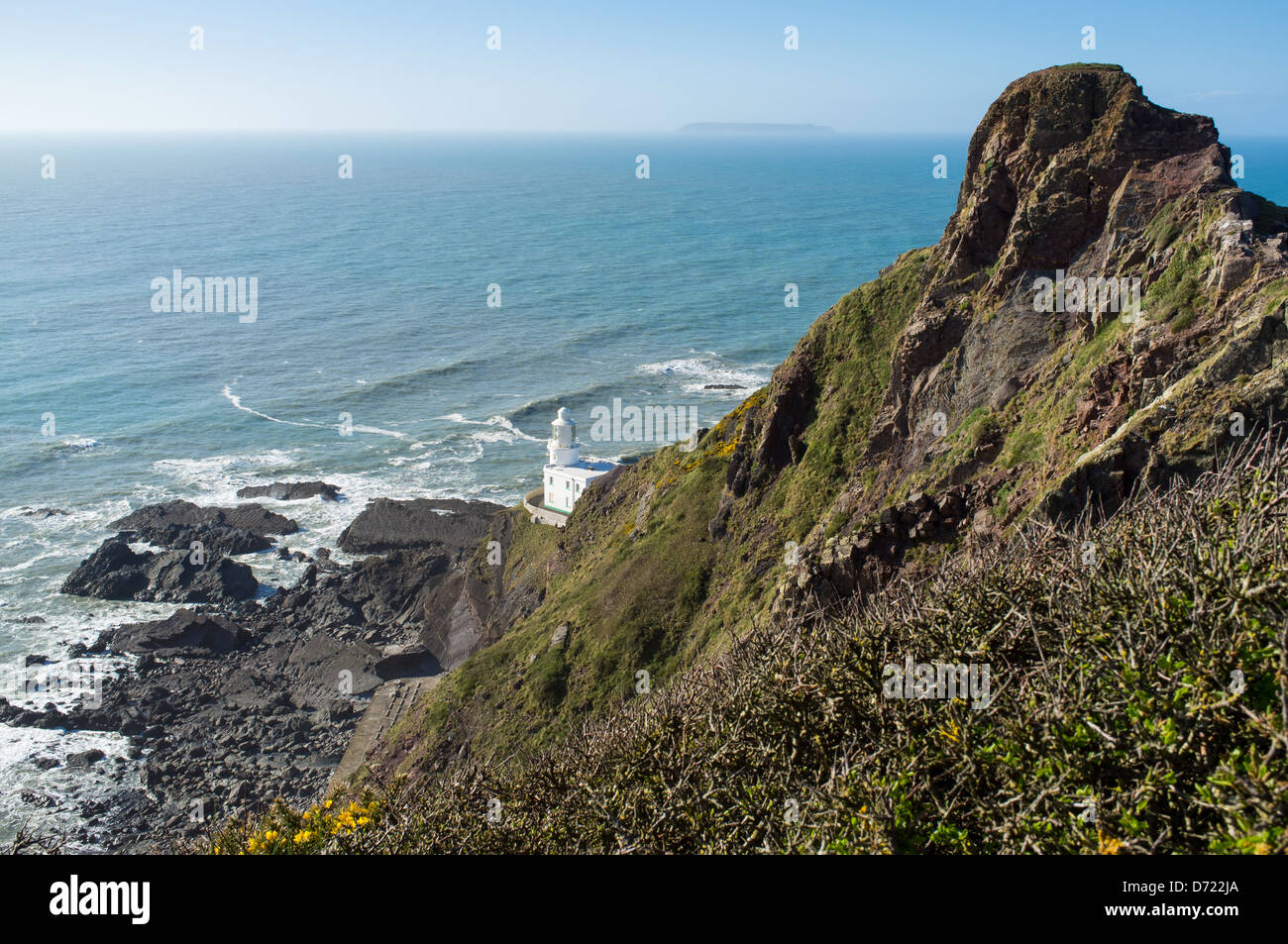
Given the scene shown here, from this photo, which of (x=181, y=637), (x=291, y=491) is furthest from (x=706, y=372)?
(x=181, y=637)

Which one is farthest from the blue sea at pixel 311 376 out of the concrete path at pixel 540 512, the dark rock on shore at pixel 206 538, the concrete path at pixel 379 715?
the concrete path at pixel 379 715

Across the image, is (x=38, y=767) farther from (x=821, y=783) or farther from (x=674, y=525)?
(x=821, y=783)

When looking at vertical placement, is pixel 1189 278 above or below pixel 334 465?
above

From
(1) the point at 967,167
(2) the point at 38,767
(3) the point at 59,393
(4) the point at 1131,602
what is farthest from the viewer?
(3) the point at 59,393

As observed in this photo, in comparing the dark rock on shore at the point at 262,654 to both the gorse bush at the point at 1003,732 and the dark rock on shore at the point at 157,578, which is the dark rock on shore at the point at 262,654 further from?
the gorse bush at the point at 1003,732

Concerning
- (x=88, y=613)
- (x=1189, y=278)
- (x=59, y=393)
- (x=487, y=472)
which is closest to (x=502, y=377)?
(x=487, y=472)
